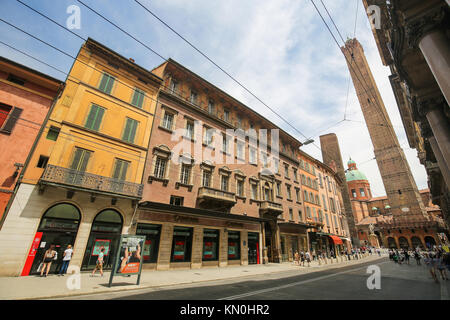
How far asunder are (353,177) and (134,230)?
94.9 metres

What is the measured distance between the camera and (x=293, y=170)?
3247 cm

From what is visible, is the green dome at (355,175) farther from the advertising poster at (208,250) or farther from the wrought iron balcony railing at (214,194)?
the advertising poster at (208,250)

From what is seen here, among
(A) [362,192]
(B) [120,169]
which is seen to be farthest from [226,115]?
(A) [362,192]

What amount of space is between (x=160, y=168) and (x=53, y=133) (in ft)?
24.0

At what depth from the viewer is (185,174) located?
18328 mm

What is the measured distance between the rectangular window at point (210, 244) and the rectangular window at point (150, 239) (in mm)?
4405

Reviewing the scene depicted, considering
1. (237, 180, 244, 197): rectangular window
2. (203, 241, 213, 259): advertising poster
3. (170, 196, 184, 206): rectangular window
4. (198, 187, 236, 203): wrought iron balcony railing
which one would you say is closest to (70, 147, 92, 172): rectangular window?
(170, 196, 184, 206): rectangular window

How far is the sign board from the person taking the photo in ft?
29.0

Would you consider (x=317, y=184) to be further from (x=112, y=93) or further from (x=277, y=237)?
(x=112, y=93)

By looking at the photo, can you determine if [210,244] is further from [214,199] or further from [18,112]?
[18,112]

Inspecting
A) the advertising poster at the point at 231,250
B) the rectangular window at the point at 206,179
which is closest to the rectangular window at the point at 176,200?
the rectangular window at the point at 206,179

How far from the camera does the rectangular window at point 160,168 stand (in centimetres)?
1666
